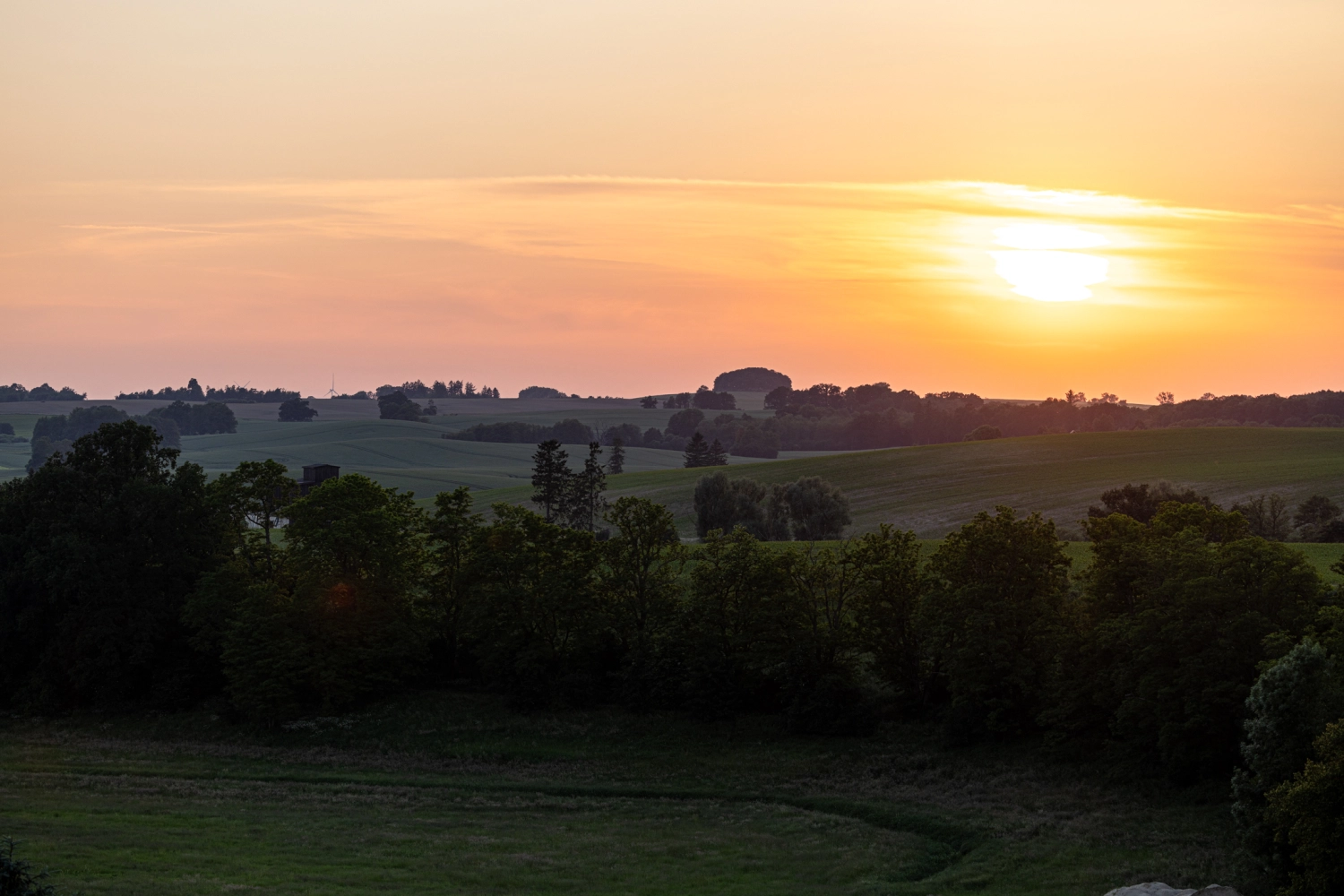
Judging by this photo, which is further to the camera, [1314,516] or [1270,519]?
[1314,516]

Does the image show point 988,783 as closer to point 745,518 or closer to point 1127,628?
point 1127,628

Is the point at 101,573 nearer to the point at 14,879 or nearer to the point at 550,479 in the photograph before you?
Answer: the point at 14,879

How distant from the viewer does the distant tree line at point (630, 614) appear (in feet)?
149

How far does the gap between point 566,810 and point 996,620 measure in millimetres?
21182

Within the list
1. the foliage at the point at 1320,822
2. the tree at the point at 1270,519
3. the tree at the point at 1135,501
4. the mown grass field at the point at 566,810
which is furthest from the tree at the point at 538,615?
the tree at the point at 1270,519

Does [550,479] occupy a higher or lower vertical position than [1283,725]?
higher

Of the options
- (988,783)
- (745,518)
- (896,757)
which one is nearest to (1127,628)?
(988,783)

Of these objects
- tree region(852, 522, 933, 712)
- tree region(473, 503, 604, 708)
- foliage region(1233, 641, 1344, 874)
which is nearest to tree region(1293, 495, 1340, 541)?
tree region(852, 522, 933, 712)

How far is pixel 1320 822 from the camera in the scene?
28.8 m

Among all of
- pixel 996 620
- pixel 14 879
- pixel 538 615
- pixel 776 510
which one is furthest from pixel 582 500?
pixel 14 879

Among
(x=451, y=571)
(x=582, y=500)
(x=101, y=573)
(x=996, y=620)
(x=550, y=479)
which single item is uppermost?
(x=550, y=479)

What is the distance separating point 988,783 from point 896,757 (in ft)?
17.7

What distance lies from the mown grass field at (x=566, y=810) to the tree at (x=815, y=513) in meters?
59.4

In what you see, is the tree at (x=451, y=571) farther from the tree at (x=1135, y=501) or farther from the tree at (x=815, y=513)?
the tree at (x=815, y=513)
